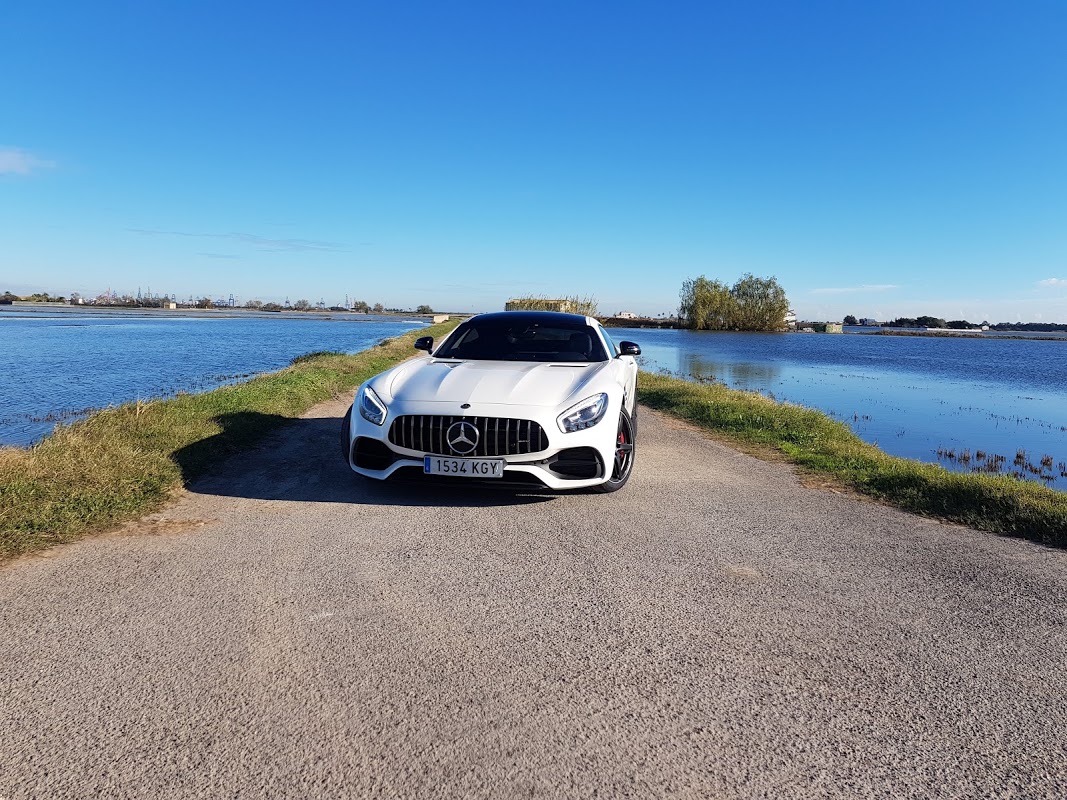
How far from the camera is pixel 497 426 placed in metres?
4.73

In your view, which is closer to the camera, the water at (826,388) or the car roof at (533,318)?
the car roof at (533,318)

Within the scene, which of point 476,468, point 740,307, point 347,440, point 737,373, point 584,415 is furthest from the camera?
point 740,307

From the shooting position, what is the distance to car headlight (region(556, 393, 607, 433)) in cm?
482

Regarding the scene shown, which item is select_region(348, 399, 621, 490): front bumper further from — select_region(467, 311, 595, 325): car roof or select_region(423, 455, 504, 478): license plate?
select_region(467, 311, 595, 325): car roof

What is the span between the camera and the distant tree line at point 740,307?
95.5 meters

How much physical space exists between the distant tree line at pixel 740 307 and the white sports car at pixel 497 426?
9461 centimetres

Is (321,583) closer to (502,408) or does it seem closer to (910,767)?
(502,408)

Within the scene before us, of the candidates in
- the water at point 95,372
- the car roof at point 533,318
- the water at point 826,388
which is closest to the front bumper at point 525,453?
the car roof at point 533,318

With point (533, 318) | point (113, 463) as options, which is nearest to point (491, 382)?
point (533, 318)

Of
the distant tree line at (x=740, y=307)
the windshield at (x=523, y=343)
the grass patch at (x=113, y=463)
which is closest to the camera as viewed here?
the grass patch at (x=113, y=463)

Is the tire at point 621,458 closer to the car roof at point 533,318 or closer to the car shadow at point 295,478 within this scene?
the car shadow at point 295,478

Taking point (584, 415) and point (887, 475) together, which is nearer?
point (584, 415)

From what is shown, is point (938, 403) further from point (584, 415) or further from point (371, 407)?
point (371, 407)

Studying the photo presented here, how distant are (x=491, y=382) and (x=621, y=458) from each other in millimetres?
1238
